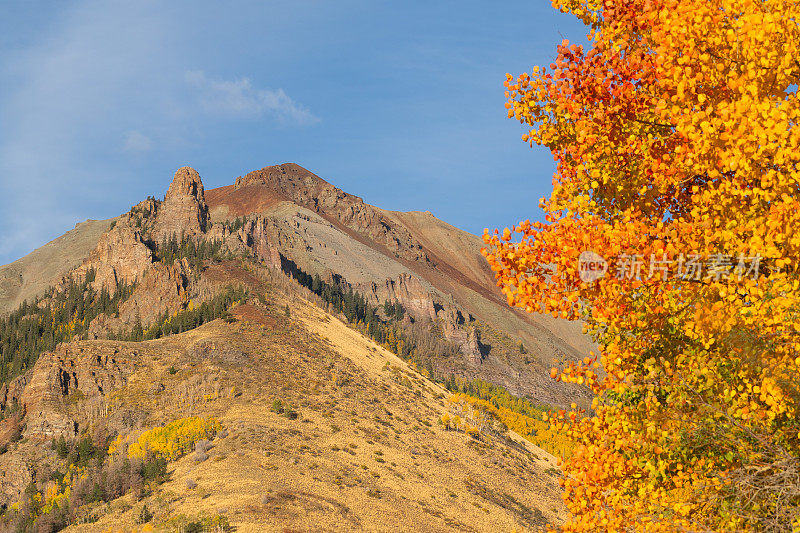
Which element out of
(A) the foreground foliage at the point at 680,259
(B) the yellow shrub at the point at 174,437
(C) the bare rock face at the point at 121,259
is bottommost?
(B) the yellow shrub at the point at 174,437

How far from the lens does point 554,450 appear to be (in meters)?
89.6

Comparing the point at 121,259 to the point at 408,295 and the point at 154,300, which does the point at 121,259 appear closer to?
the point at 154,300

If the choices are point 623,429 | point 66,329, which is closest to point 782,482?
point 623,429

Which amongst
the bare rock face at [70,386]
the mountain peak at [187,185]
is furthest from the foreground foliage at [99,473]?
the mountain peak at [187,185]

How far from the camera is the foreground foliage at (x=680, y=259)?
19.8 feet

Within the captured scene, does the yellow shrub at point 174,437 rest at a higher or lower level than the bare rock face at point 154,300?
lower

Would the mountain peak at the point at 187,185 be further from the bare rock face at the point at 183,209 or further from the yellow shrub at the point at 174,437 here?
the yellow shrub at the point at 174,437

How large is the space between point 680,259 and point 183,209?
466ft

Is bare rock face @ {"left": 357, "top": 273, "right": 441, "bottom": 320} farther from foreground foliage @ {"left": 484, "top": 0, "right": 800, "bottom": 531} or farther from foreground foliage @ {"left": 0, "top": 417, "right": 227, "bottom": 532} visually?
foreground foliage @ {"left": 484, "top": 0, "right": 800, "bottom": 531}

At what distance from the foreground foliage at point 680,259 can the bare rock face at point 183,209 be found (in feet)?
427

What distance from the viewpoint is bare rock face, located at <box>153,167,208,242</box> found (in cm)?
13300

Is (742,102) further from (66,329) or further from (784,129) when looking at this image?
(66,329)

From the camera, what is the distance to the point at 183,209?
138 metres

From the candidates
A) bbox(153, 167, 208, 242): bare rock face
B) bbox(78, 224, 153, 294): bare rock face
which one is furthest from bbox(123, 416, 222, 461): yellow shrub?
bbox(153, 167, 208, 242): bare rock face
